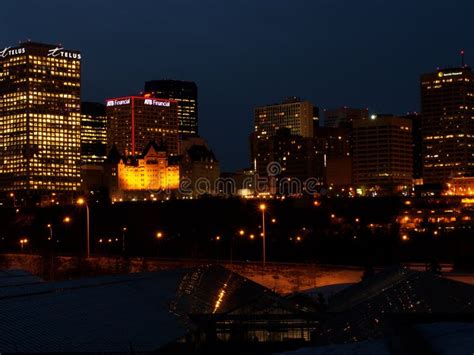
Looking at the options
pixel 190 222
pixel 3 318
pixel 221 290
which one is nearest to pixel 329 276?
pixel 221 290

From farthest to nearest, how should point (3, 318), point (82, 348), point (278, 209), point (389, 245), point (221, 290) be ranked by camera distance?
point (278, 209)
point (389, 245)
point (221, 290)
point (3, 318)
point (82, 348)

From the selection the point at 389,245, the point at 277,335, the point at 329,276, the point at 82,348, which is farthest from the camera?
the point at 389,245

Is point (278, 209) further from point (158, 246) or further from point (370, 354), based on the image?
point (370, 354)

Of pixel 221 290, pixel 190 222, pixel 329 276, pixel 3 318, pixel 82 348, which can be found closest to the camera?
pixel 82 348

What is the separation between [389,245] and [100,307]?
279ft

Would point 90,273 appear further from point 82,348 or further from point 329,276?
point 82,348

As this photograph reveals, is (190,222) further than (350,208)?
No

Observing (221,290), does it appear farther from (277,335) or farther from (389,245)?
(389,245)

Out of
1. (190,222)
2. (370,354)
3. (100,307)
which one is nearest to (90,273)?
(100,307)

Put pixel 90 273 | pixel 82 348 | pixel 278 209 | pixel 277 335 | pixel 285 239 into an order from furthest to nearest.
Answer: pixel 278 209
pixel 285 239
pixel 90 273
pixel 277 335
pixel 82 348

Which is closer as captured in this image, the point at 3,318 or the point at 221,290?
the point at 3,318

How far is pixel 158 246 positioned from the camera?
5335 inches

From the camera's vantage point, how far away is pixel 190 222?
168 meters

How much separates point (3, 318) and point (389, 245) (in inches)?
3522
